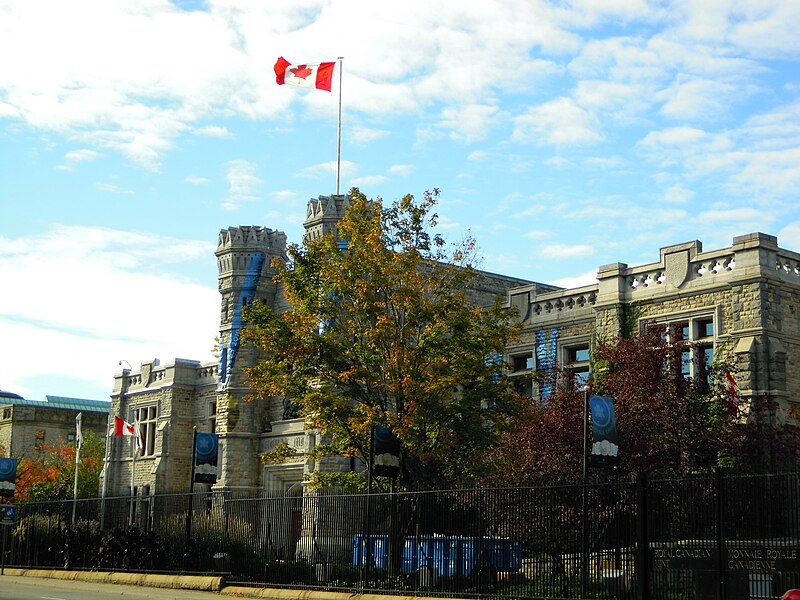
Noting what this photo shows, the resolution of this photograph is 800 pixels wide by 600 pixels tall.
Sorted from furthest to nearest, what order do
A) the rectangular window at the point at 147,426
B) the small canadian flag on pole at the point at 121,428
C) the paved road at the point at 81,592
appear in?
1. the rectangular window at the point at 147,426
2. the small canadian flag on pole at the point at 121,428
3. the paved road at the point at 81,592

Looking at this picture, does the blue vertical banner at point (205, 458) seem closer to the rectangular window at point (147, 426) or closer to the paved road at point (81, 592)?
the paved road at point (81, 592)

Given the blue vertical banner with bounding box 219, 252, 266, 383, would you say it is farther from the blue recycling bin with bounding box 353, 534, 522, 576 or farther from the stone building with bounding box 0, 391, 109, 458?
the stone building with bounding box 0, 391, 109, 458

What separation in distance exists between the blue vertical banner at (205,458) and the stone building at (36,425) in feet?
133

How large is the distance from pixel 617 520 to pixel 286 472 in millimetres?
28721

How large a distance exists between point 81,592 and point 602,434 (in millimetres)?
12776

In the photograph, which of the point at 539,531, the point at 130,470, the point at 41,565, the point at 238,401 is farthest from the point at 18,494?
the point at 539,531

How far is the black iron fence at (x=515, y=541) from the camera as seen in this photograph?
16312mm

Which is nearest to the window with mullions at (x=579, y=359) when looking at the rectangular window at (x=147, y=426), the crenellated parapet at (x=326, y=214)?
the crenellated parapet at (x=326, y=214)

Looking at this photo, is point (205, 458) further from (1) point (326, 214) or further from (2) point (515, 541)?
(2) point (515, 541)

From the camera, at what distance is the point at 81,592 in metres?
25.7

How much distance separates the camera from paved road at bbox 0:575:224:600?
23.6m

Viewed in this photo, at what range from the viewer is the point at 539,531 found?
761 inches

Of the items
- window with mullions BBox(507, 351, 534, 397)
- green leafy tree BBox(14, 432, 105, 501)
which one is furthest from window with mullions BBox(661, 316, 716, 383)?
green leafy tree BBox(14, 432, 105, 501)

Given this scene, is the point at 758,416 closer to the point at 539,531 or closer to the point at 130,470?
the point at 539,531
